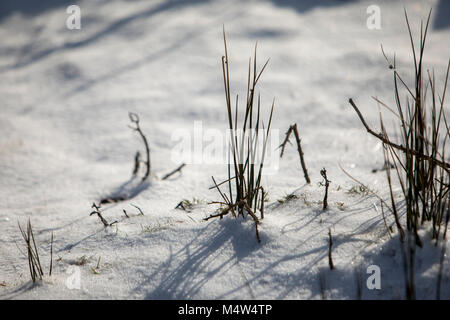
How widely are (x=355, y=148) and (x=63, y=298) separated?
1.87 metres

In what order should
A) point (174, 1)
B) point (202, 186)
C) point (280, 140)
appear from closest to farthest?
point (202, 186) → point (280, 140) → point (174, 1)

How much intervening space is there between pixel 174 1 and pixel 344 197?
3872 millimetres

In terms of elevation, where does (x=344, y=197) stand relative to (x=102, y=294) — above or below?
above

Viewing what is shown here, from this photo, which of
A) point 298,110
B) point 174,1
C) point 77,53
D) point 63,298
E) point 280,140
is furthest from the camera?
point 174,1

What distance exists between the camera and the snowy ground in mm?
1268

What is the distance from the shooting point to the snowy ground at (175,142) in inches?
49.9

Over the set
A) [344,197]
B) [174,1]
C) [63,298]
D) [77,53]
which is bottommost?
[63,298]

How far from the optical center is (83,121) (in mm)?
2949

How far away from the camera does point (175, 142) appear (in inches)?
105

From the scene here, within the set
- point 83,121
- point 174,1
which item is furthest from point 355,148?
point 174,1

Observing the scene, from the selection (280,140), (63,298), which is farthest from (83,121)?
(63,298)
